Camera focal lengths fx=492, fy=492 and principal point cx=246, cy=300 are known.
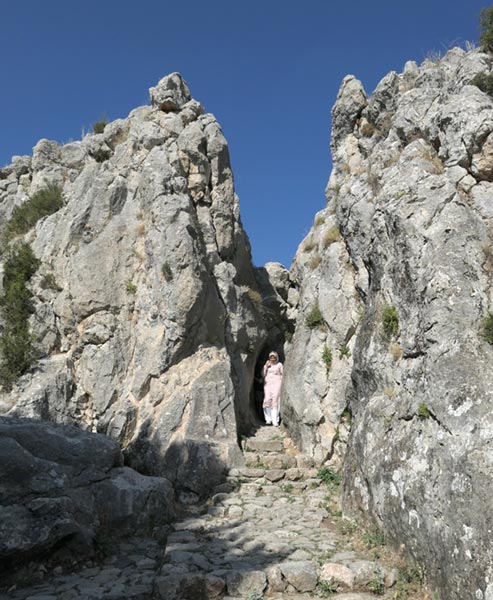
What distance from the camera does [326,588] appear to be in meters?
7.82

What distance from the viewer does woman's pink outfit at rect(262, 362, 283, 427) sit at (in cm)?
1775

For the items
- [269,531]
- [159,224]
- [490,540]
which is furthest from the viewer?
[159,224]

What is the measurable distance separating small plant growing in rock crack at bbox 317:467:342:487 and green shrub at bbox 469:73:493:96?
11475mm

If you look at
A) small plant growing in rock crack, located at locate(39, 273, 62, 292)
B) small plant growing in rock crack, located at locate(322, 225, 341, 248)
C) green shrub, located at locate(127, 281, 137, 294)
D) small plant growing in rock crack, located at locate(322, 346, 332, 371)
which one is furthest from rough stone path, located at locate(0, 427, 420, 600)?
small plant growing in rock crack, located at locate(39, 273, 62, 292)

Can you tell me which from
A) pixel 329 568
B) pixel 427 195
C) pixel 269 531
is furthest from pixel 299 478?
pixel 427 195

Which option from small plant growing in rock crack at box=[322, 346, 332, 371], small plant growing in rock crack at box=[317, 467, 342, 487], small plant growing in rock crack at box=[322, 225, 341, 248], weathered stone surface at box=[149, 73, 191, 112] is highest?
weathered stone surface at box=[149, 73, 191, 112]

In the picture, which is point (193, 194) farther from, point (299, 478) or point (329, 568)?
point (329, 568)

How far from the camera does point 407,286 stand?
37.1ft

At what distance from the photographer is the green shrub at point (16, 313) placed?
15.0 m

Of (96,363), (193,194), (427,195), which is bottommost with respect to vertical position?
(96,363)

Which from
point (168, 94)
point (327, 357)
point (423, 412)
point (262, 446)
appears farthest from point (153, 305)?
point (168, 94)

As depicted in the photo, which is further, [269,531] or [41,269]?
[41,269]

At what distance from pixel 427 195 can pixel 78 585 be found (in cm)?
1074

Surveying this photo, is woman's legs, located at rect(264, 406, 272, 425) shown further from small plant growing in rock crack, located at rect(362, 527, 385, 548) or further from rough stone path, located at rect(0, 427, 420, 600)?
small plant growing in rock crack, located at rect(362, 527, 385, 548)
